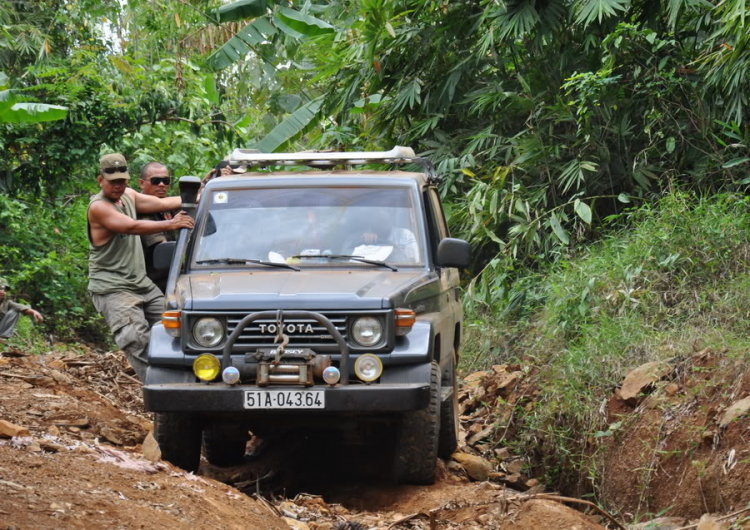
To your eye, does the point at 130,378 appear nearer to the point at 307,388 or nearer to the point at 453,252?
the point at 453,252

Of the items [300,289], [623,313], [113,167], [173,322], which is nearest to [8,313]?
[113,167]

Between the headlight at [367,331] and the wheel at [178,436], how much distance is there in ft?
3.82

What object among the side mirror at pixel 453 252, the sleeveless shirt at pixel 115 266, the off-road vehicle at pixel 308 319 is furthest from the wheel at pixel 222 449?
the side mirror at pixel 453 252

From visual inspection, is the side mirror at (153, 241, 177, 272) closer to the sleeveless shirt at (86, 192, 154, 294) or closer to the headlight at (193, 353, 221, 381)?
the sleeveless shirt at (86, 192, 154, 294)

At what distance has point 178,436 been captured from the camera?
6145mm

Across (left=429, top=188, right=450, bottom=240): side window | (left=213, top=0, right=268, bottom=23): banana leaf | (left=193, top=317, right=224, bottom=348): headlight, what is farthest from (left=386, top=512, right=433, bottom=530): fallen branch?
(left=213, top=0, right=268, bottom=23): banana leaf

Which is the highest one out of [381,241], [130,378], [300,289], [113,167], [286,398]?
[113,167]

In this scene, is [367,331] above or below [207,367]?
above

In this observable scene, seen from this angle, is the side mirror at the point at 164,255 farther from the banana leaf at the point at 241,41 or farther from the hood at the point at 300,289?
the banana leaf at the point at 241,41

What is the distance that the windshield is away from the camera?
21.3 ft

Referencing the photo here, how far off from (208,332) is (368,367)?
0.93 m

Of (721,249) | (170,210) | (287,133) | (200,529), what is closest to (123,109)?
(287,133)

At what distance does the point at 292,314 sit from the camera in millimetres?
5688

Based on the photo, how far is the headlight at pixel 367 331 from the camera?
5.74 metres
